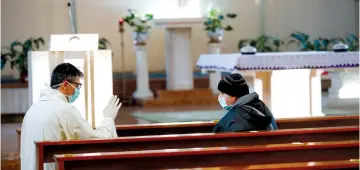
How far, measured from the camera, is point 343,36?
593 inches

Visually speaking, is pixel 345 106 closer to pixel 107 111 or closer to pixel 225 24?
pixel 225 24

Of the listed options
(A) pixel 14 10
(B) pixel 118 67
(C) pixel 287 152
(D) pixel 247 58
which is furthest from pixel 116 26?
(C) pixel 287 152

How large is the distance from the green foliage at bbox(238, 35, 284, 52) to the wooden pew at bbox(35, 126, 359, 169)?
8.93 metres

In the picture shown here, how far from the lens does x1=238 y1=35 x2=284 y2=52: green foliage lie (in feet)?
45.1

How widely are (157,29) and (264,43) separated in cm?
201

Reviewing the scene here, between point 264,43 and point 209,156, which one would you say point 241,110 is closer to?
point 209,156

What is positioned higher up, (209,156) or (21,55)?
(21,55)

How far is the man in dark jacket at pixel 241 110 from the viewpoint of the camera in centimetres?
476

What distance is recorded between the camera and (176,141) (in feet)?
15.2

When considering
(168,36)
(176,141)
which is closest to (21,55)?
(168,36)

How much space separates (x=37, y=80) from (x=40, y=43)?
7596mm

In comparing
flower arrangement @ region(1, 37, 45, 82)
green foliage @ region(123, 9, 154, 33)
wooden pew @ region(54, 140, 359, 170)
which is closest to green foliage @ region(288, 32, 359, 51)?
green foliage @ region(123, 9, 154, 33)

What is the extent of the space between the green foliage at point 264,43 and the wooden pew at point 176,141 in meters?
8.93

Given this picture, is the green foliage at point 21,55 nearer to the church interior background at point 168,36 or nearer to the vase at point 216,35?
the church interior background at point 168,36
